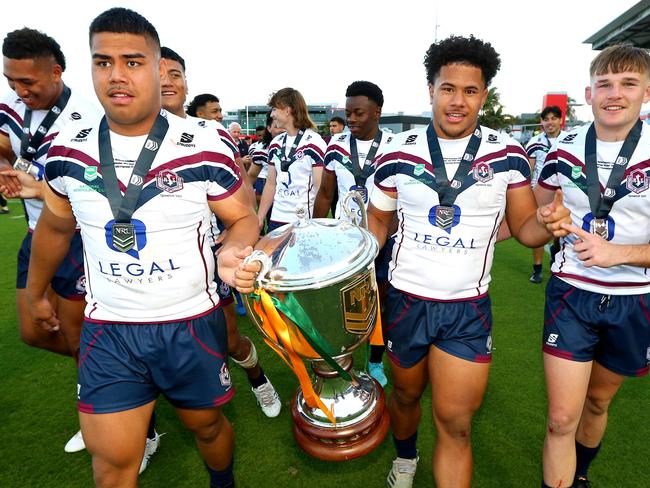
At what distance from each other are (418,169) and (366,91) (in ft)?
6.55

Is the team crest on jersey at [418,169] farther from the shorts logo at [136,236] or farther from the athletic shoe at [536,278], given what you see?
the athletic shoe at [536,278]

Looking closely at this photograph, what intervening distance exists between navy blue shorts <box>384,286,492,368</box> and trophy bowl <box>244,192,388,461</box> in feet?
1.25

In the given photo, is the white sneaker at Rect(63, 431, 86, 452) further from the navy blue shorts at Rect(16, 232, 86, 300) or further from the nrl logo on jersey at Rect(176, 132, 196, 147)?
the nrl logo on jersey at Rect(176, 132, 196, 147)

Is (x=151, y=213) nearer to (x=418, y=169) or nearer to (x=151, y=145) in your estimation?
(x=151, y=145)

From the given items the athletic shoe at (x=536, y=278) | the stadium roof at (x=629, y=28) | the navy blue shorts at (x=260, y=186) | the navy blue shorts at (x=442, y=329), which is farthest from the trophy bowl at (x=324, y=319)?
the stadium roof at (x=629, y=28)

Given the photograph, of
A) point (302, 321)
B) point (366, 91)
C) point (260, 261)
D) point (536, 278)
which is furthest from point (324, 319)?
point (536, 278)

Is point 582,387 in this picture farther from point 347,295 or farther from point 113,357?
point 113,357

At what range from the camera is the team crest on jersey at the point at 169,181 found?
1.82 m

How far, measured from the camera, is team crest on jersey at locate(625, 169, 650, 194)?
6.95ft

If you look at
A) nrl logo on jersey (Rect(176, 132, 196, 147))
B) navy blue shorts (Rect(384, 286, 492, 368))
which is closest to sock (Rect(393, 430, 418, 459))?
navy blue shorts (Rect(384, 286, 492, 368))

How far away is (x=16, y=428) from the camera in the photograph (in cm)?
319

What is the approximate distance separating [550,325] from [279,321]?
1543 millimetres

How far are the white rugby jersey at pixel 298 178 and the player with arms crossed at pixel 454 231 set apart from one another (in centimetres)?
265

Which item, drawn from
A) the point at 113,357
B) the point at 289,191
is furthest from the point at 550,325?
the point at 289,191
